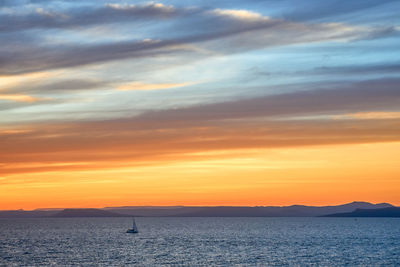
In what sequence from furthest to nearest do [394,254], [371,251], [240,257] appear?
[371,251]
[394,254]
[240,257]

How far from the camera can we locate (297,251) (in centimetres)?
13300

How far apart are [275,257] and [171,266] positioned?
26915 millimetres

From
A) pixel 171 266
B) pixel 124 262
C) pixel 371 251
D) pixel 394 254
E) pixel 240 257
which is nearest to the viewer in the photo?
pixel 171 266

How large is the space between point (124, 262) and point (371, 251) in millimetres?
63939

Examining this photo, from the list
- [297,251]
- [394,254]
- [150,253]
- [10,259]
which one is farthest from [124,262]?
[394,254]

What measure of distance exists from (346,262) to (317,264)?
7.76 metres

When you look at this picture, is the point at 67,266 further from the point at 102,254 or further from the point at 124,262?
the point at 102,254

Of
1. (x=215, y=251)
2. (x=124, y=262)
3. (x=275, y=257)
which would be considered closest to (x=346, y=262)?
(x=275, y=257)

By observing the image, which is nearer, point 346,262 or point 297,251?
point 346,262

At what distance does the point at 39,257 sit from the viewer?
120688mm

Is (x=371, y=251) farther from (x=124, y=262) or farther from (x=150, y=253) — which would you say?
(x=124, y=262)

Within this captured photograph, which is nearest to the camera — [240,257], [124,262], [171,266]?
[171,266]

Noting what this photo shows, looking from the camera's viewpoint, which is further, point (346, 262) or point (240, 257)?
point (240, 257)

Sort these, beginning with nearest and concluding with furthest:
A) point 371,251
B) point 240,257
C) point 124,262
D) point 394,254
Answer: point 124,262 < point 240,257 < point 394,254 < point 371,251
